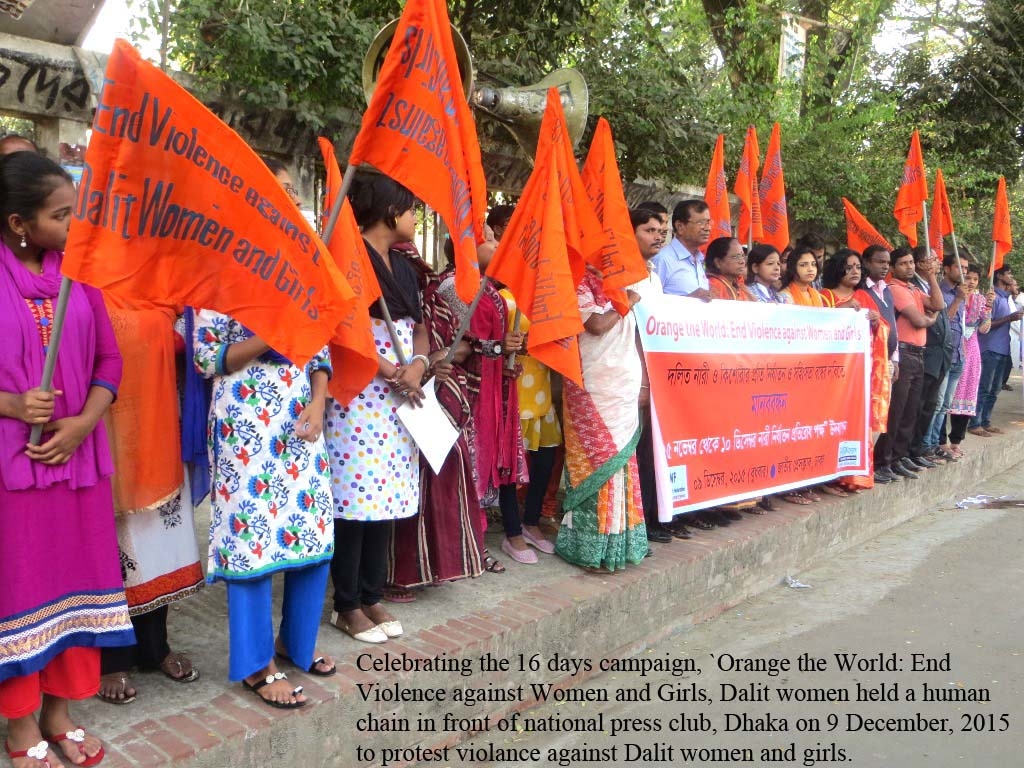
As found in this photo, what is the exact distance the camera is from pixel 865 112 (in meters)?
10.1

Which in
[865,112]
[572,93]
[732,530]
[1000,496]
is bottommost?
[1000,496]

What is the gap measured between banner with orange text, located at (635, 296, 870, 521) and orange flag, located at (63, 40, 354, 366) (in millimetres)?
2270

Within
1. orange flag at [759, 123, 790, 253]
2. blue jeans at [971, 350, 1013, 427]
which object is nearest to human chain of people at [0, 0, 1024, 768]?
orange flag at [759, 123, 790, 253]

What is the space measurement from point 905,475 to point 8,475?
6305mm

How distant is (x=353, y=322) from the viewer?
2.74 metres

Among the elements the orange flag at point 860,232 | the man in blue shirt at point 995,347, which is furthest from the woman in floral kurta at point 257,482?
the man in blue shirt at point 995,347

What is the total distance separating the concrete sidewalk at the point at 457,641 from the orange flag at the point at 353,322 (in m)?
0.92

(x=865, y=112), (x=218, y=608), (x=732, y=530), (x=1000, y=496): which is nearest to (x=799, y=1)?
(x=865, y=112)

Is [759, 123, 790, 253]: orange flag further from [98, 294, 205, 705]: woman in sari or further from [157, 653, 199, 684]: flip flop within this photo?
[157, 653, 199, 684]: flip flop

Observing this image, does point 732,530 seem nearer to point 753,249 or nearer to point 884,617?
point 884,617

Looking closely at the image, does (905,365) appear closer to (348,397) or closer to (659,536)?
(659,536)

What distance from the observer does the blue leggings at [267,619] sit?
8.25 feet

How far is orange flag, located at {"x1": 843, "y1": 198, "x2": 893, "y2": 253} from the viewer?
662 cm

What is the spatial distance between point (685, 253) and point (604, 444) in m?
1.58
